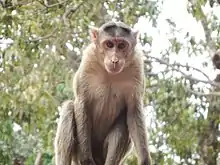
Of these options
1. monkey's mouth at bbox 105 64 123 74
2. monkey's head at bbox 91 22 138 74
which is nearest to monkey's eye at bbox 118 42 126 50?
monkey's head at bbox 91 22 138 74

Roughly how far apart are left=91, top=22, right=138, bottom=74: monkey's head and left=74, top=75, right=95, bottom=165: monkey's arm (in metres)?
0.32

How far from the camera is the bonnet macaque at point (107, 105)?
176 inches

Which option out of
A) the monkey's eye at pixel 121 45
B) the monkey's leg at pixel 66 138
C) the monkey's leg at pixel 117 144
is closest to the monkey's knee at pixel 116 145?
the monkey's leg at pixel 117 144

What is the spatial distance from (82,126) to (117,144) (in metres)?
0.32

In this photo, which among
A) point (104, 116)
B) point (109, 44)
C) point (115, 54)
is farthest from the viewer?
point (104, 116)

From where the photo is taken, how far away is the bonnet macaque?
4477 mm

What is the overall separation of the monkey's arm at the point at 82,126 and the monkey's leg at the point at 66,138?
7cm

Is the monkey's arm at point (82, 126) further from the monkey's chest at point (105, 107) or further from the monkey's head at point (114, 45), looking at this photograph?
the monkey's head at point (114, 45)

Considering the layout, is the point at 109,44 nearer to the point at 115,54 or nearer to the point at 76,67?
the point at 115,54

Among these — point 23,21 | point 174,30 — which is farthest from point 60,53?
point 174,30

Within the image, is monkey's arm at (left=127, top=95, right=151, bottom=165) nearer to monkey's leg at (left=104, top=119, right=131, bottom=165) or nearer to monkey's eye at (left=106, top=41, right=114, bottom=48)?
monkey's leg at (left=104, top=119, right=131, bottom=165)

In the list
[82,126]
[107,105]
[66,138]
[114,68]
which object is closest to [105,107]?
[107,105]

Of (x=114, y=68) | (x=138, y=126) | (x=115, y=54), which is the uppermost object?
(x=115, y=54)

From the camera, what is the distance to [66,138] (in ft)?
15.1
